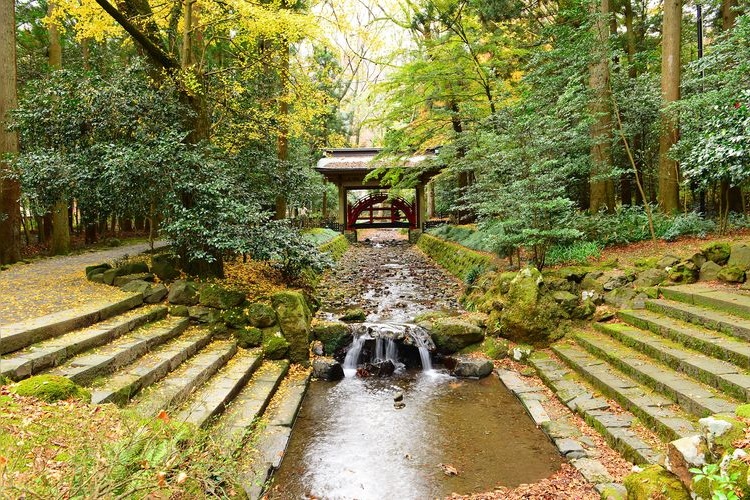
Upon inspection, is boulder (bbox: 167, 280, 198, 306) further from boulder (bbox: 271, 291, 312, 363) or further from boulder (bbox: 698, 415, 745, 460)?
boulder (bbox: 698, 415, 745, 460)

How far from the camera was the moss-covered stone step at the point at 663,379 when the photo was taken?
13.7 ft

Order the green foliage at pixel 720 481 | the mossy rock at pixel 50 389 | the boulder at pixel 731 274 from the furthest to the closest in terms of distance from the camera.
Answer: the boulder at pixel 731 274
the mossy rock at pixel 50 389
the green foliage at pixel 720 481

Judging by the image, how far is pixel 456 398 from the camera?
630cm

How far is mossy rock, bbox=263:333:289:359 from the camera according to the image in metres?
7.04

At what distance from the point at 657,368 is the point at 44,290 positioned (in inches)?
333

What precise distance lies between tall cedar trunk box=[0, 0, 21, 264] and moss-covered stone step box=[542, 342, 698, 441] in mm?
10977

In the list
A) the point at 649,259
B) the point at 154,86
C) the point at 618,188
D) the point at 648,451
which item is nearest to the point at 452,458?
the point at 648,451

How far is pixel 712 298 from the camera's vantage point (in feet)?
19.2

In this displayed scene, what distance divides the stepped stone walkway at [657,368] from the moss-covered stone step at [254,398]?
3727mm

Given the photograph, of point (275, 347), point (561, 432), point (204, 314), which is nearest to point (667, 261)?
point (561, 432)

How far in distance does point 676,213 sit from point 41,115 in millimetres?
11894

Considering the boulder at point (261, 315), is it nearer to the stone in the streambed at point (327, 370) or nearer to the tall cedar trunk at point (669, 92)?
the stone in the streambed at point (327, 370)

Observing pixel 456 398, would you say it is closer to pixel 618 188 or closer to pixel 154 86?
pixel 154 86

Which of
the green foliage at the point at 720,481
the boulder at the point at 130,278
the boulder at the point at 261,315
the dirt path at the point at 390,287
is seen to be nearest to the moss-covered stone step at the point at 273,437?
the boulder at the point at 261,315
